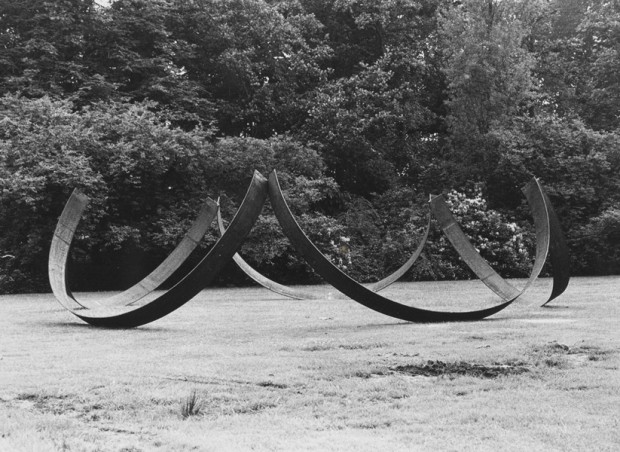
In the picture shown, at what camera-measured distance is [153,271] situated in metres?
13.9

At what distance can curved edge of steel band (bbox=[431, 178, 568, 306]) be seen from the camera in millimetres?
12102

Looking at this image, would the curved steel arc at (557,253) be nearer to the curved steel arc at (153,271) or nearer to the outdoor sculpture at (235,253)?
the outdoor sculpture at (235,253)

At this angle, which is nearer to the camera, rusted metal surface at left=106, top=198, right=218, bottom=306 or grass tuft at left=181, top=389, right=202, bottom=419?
grass tuft at left=181, top=389, right=202, bottom=419

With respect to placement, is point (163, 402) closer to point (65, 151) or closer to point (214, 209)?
point (214, 209)

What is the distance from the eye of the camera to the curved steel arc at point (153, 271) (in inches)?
455

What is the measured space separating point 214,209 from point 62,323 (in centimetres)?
365

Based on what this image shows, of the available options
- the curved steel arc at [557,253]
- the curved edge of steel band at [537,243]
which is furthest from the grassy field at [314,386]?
the curved steel arc at [557,253]

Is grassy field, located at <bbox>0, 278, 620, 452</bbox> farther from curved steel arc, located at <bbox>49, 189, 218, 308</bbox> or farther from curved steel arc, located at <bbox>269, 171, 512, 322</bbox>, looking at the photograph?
curved steel arc, located at <bbox>49, 189, 218, 308</bbox>

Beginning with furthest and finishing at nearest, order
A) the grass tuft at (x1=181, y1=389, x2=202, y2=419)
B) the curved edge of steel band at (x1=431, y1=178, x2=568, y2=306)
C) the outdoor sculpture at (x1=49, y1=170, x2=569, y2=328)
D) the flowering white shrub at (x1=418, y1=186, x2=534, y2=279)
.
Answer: the flowering white shrub at (x1=418, y1=186, x2=534, y2=279)
the curved edge of steel band at (x1=431, y1=178, x2=568, y2=306)
the outdoor sculpture at (x1=49, y1=170, x2=569, y2=328)
the grass tuft at (x1=181, y1=389, x2=202, y2=419)

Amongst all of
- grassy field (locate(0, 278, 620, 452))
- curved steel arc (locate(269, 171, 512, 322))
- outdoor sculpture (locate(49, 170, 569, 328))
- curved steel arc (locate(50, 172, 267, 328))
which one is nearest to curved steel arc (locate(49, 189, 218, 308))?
outdoor sculpture (locate(49, 170, 569, 328))

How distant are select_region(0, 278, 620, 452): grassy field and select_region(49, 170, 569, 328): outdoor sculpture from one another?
323mm

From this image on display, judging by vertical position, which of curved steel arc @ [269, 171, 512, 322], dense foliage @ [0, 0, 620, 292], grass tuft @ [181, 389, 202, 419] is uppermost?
dense foliage @ [0, 0, 620, 292]

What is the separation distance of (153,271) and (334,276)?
508 centimetres

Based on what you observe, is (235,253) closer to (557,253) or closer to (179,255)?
(179,255)
